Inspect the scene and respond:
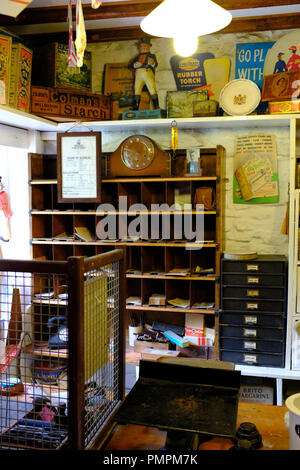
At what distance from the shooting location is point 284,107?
11.2 ft

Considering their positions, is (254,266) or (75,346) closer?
(75,346)

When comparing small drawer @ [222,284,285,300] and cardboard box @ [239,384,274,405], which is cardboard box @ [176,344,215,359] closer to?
cardboard box @ [239,384,274,405]

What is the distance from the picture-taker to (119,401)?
71.7 inches

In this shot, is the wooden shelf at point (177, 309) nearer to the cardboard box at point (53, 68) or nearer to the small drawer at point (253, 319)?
the small drawer at point (253, 319)

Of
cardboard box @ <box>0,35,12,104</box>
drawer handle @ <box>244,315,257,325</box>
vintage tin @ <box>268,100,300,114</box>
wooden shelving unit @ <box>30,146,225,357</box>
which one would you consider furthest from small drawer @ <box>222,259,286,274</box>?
cardboard box @ <box>0,35,12,104</box>

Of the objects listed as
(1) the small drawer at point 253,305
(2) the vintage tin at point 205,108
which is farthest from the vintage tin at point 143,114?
(1) the small drawer at point 253,305

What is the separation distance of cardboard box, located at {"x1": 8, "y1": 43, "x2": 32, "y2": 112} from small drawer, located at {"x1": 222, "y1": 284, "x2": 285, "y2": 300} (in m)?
2.13

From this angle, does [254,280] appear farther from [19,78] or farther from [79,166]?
[19,78]

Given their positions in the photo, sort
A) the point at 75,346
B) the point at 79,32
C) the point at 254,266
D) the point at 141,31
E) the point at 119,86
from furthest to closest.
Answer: the point at 119,86
the point at 141,31
the point at 254,266
the point at 79,32
the point at 75,346

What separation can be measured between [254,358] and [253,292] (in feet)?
1.65

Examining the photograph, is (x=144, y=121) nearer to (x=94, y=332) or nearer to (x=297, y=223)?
(x=297, y=223)

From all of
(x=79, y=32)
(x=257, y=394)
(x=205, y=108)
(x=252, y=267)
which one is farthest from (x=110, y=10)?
(x=257, y=394)

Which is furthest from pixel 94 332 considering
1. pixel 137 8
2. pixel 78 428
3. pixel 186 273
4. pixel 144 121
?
pixel 137 8

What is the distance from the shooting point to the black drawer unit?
333 centimetres
